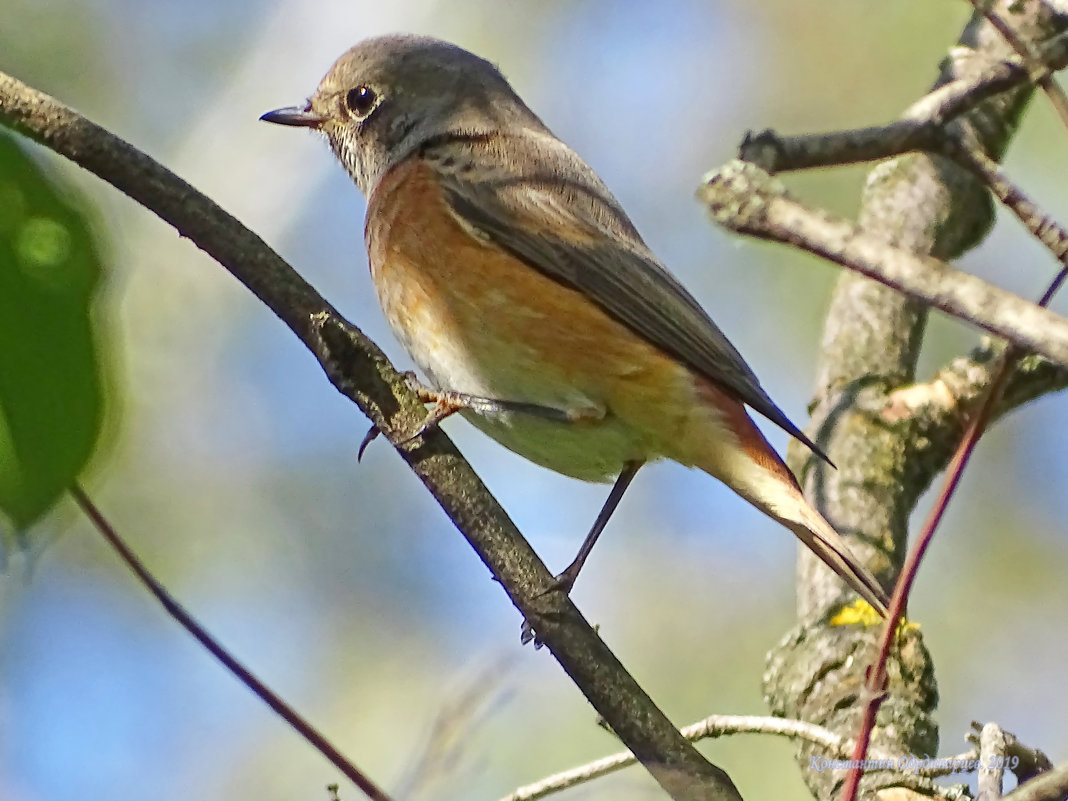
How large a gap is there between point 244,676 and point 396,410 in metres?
0.96

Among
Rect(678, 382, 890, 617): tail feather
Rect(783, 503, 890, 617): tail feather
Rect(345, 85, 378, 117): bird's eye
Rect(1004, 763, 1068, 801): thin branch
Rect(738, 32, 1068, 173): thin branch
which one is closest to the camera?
Rect(1004, 763, 1068, 801): thin branch

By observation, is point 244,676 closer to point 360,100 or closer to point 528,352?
point 528,352

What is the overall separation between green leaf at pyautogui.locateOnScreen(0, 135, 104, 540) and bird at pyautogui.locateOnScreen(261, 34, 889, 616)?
6.60ft

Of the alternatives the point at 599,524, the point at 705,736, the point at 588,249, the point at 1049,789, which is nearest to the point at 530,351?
the point at 588,249

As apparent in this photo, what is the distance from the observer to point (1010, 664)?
24.4ft

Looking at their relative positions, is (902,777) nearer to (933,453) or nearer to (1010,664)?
(933,453)

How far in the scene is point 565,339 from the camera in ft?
12.3

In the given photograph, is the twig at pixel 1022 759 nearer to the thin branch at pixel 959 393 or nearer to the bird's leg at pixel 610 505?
the bird's leg at pixel 610 505

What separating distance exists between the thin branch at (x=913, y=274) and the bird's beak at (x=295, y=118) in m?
3.90

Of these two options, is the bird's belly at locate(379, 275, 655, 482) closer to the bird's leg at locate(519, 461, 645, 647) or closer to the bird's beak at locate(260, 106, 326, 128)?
the bird's leg at locate(519, 461, 645, 647)

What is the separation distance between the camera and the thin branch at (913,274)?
128 centimetres

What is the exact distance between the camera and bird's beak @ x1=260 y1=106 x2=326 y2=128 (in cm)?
502

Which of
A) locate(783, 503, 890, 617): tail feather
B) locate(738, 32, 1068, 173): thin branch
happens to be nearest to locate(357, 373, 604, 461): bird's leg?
locate(783, 503, 890, 617): tail feather

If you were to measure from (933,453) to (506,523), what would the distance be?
7.58 ft
